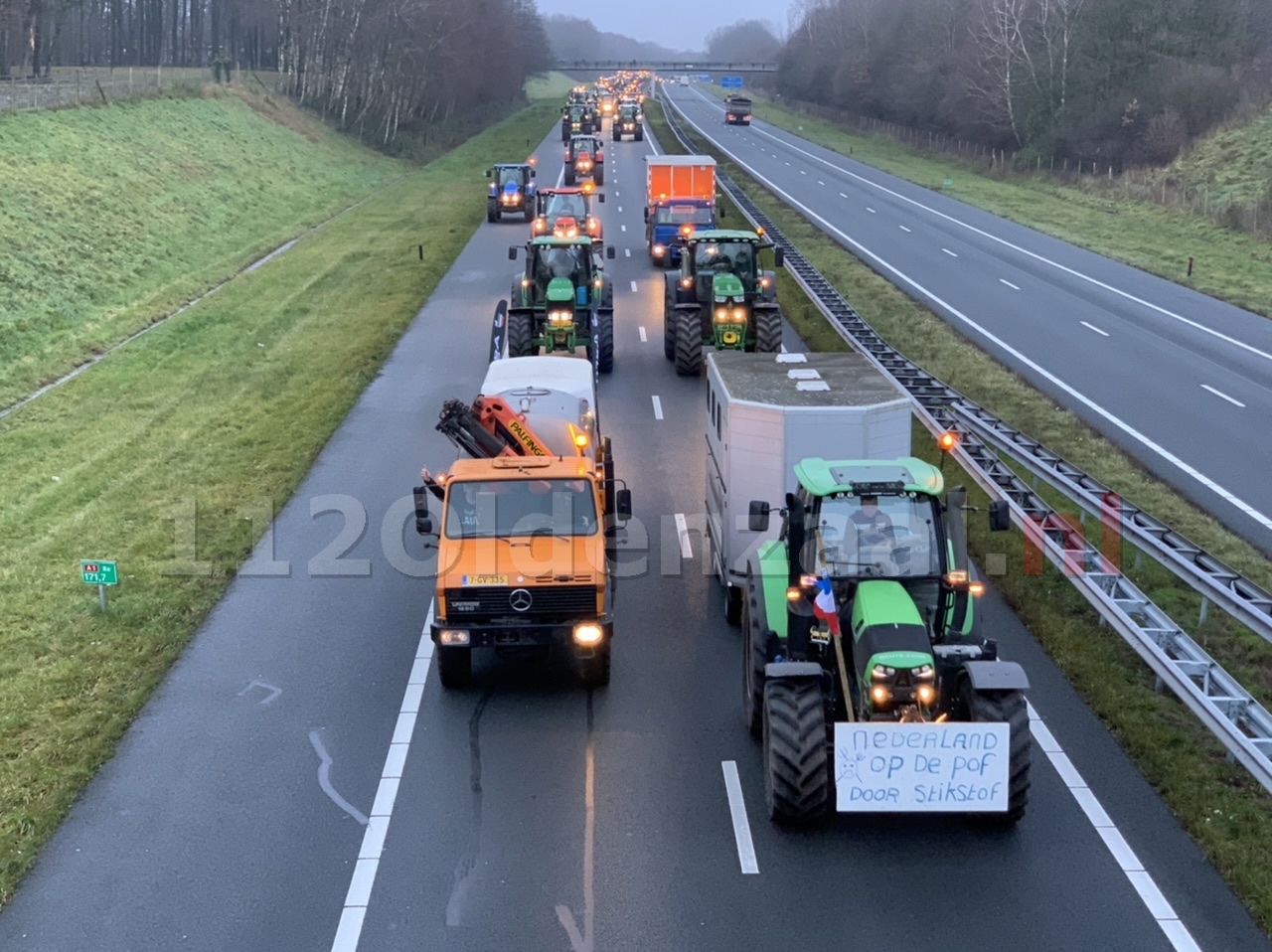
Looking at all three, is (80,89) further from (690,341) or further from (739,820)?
(739,820)

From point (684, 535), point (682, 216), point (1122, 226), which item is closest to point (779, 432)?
point (684, 535)

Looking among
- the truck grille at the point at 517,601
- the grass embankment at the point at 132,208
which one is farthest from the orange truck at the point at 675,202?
the truck grille at the point at 517,601

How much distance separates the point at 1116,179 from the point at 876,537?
5975 cm

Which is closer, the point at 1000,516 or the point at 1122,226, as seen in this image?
the point at 1000,516

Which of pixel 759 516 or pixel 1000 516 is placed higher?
pixel 1000 516

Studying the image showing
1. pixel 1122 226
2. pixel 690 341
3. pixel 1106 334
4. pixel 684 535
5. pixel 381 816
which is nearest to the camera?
pixel 381 816

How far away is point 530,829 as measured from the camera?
10953 mm

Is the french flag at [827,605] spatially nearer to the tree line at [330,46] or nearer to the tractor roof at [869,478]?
the tractor roof at [869,478]

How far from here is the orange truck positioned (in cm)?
4200

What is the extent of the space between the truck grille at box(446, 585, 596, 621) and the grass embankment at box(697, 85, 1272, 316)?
28744 mm

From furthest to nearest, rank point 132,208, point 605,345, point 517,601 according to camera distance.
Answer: point 132,208
point 605,345
point 517,601

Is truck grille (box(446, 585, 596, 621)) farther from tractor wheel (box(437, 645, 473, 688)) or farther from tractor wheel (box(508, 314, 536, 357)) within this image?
tractor wheel (box(508, 314, 536, 357))

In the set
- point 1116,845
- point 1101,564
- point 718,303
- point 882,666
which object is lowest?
point 1116,845

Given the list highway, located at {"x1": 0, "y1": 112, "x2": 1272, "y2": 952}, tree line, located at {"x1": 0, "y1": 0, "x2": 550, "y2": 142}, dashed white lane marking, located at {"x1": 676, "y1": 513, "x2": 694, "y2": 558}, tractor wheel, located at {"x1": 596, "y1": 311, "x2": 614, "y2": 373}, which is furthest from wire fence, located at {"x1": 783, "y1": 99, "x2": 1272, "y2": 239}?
highway, located at {"x1": 0, "y1": 112, "x2": 1272, "y2": 952}
